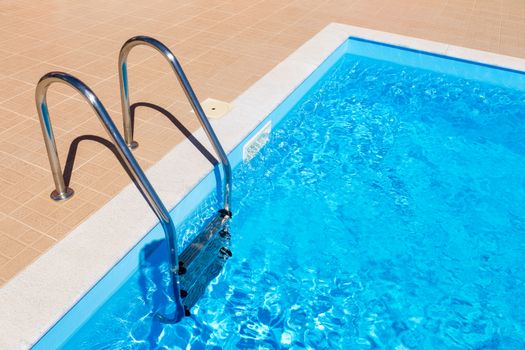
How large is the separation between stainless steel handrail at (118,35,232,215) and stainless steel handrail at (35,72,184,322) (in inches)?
23.0

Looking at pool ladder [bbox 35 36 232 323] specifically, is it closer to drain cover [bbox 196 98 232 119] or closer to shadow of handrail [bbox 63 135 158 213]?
shadow of handrail [bbox 63 135 158 213]

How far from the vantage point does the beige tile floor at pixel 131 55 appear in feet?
9.62

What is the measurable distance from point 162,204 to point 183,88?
2.63 feet

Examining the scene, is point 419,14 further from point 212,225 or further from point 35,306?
point 35,306

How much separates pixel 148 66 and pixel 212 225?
228 centimetres

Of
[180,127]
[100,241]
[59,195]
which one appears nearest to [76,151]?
[59,195]

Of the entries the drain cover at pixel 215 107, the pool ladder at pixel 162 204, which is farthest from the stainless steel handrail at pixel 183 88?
the drain cover at pixel 215 107

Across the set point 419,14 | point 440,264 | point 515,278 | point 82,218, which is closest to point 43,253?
point 82,218

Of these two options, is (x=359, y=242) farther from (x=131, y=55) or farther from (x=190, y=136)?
(x=131, y=55)

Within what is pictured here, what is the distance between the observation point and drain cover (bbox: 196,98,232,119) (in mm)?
3922

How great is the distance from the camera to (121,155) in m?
2.44

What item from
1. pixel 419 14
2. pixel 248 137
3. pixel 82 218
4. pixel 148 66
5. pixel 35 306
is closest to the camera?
pixel 35 306

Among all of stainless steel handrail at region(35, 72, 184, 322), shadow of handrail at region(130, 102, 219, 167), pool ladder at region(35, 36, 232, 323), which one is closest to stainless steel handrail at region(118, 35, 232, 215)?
pool ladder at region(35, 36, 232, 323)

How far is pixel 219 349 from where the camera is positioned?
105 inches
